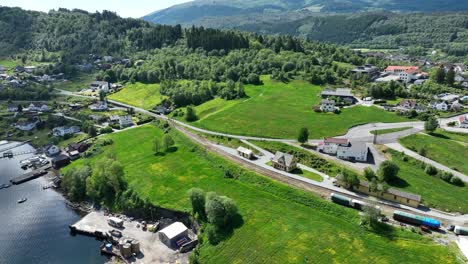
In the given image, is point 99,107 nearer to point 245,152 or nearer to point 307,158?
point 245,152

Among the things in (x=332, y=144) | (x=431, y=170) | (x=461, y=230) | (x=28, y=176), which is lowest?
(x=28, y=176)

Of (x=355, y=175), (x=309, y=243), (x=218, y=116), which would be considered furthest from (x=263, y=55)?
(x=309, y=243)

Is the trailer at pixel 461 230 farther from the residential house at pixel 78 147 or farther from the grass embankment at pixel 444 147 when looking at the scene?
the residential house at pixel 78 147

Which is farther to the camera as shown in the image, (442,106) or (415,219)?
(442,106)

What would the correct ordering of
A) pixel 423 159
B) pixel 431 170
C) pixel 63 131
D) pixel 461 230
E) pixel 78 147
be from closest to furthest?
pixel 461 230, pixel 431 170, pixel 423 159, pixel 78 147, pixel 63 131

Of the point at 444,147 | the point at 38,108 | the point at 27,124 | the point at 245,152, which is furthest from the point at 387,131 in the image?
the point at 38,108

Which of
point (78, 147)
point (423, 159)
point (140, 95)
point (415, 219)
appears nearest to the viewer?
point (415, 219)
